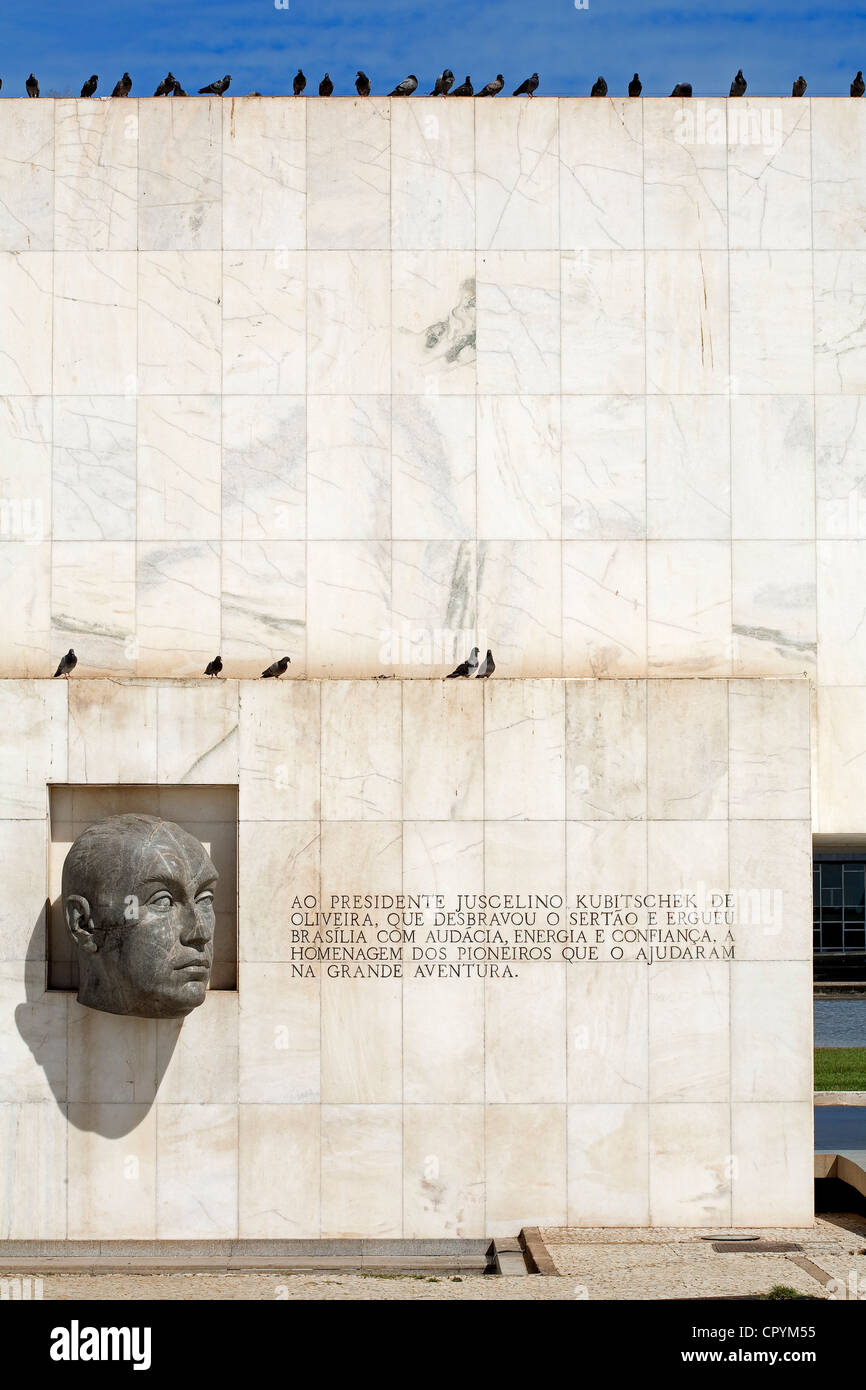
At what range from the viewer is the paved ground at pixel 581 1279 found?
1520 centimetres

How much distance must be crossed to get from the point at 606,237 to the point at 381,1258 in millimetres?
12895

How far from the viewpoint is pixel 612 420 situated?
66.4ft

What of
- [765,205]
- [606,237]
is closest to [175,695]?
[606,237]

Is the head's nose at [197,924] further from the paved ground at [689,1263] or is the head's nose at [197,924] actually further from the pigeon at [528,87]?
the pigeon at [528,87]

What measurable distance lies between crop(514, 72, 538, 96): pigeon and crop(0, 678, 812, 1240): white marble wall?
797 cm

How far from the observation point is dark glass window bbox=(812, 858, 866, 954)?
5062cm

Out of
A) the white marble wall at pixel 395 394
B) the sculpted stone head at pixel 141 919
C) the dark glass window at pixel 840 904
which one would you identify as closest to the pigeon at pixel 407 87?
the white marble wall at pixel 395 394

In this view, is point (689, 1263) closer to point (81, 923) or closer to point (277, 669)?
point (81, 923)

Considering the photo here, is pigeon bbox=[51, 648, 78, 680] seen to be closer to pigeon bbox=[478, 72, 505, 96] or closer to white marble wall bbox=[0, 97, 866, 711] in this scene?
white marble wall bbox=[0, 97, 866, 711]

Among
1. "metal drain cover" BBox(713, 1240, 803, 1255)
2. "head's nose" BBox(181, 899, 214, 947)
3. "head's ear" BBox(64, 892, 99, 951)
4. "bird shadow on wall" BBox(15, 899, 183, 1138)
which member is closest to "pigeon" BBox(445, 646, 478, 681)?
"head's nose" BBox(181, 899, 214, 947)

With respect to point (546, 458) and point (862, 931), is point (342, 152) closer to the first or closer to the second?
point (546, 458)

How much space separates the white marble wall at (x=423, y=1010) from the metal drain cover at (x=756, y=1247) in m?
0.69

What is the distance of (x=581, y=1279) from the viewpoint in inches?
624

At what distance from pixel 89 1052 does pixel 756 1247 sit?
316 inches
